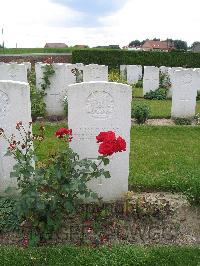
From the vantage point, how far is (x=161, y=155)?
7355 millimetres

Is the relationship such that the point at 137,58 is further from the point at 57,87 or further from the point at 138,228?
the point at 138,228

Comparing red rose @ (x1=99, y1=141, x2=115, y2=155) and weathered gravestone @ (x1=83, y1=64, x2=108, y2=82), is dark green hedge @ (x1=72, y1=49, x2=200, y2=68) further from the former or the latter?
red rose @ (x1=99, y1=141, x2=115, y2=155)

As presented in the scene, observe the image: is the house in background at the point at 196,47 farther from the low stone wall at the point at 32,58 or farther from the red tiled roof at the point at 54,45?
the low stone wall at the point at 32,58

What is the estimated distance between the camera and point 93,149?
16.5 ft

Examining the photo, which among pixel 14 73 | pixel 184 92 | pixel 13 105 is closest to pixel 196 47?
pixel 184 92

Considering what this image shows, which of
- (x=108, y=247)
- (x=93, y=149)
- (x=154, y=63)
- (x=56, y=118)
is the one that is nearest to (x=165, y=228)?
(x=108, y=247)

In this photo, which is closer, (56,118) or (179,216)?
(179,216)

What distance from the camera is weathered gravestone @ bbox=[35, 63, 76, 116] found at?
423 inches

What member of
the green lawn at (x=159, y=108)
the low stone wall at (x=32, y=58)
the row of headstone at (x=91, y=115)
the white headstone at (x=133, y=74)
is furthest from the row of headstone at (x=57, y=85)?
the low stone wall at (x=32, y=58)

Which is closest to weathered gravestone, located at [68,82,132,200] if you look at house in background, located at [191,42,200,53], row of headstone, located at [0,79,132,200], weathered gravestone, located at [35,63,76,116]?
row of headstone, located at [0,79,132,200]

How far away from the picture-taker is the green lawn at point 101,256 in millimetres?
3877

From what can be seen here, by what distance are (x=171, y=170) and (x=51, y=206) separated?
9.57ft

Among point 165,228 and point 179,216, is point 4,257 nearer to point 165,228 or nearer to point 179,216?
point 165,228

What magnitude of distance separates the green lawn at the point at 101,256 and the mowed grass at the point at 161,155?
115 cm
